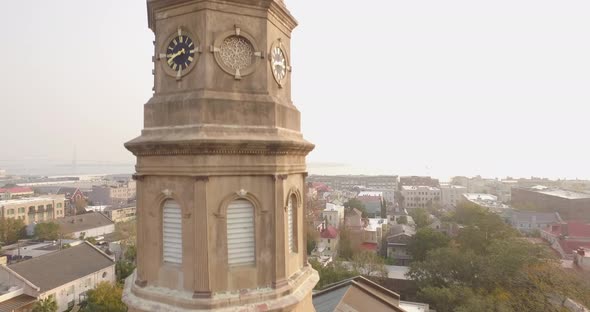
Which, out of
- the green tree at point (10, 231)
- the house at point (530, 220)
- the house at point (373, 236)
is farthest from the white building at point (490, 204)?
the green tree at point (10, 231)

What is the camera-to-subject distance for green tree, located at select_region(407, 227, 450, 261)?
5799 cm

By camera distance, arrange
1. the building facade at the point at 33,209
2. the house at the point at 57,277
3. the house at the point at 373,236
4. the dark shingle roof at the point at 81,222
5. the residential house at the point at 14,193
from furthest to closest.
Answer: the residential house at the point at 14,193
the building facade at the point at 33,209
the dark shingle roof at the point at 81,222
the house at the point at 373,236
the house at the point at 57,277

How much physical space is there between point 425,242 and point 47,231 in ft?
218

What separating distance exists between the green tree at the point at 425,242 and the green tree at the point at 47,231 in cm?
6359

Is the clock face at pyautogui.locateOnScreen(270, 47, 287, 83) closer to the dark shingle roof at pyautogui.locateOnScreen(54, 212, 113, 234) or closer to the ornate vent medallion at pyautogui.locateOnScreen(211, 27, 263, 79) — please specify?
the ornate vent medallion at pyautogui.locateOnScreen(211, 27, 263, 79)

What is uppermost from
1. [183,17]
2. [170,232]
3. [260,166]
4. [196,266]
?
[183,17]

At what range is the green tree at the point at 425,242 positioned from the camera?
2283 inches

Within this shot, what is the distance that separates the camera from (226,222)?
9047 mm

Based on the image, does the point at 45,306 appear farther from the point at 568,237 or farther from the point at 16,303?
the point at 568,237

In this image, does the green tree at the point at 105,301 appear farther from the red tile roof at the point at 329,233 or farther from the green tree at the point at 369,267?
the red tile roof at the point at 329,233

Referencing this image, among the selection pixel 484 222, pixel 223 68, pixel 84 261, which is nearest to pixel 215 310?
pixel 223 68

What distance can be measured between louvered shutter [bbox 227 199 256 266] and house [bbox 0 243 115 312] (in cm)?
3801

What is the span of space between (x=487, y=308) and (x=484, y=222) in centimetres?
2800

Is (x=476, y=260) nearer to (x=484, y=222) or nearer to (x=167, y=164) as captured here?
(x=484, y=222)
